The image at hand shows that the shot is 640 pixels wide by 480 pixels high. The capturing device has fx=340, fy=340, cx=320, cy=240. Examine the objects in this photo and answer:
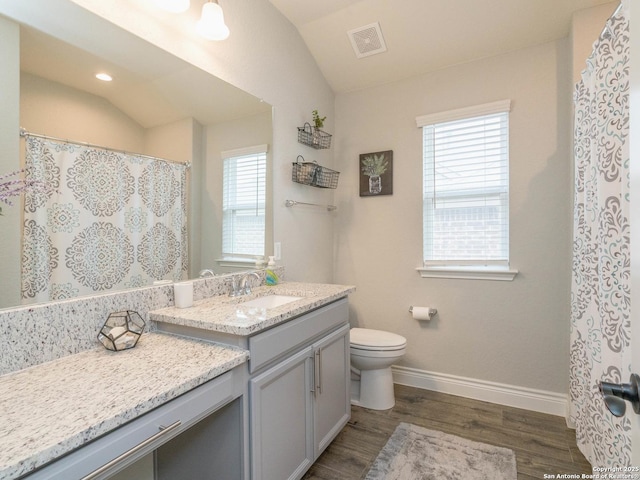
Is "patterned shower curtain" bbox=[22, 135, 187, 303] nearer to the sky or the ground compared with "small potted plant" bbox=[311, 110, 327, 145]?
nearer to the ground

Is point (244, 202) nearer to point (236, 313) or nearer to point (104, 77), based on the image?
point (236, 313)

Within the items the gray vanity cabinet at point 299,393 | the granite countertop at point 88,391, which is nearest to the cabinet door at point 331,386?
the gray vanity cabinet at point 299,393

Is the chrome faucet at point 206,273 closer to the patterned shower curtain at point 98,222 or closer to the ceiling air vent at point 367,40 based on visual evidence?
the patterned shower curtain at point 98,222

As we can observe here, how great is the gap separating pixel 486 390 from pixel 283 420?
1.77 meters

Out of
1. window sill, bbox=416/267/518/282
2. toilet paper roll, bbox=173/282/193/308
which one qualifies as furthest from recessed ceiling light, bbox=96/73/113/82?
window sill, bbox=416/267/518/282

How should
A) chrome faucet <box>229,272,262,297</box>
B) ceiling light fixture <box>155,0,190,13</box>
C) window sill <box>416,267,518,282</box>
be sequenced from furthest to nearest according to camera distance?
1. window sill <box>416,267,518,282</box>
2. chrome faucet <box>229,272,262,297</box>
3. ceiling light fixture <box>155,0,190,13</box>

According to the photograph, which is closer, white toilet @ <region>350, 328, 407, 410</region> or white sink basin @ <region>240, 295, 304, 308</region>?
white sink basin @ <region>240, 295, 304, 308</region>

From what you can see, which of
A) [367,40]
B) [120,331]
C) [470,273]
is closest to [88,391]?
[120,331]

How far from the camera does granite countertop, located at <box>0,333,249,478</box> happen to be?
0.73 metres

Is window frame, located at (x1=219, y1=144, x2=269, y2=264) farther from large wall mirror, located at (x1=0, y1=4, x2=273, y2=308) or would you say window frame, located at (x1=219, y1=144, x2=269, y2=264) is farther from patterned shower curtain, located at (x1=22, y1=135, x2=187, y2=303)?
patterned shower curtain, located at (x1=22, y1=135, x2=187, y2=303)

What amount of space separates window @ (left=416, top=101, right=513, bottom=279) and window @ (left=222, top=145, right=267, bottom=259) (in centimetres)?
135

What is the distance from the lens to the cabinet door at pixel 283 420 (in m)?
→ 1.37

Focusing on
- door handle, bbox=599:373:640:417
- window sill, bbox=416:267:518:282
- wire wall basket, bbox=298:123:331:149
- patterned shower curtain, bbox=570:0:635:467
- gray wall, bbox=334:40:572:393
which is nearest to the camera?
door handle, bbox=599:373:640:417

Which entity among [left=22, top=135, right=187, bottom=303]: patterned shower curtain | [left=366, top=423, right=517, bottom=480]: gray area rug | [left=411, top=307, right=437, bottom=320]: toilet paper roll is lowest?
[left=366, top=423, right=517, bottom=480]: gray area rug
